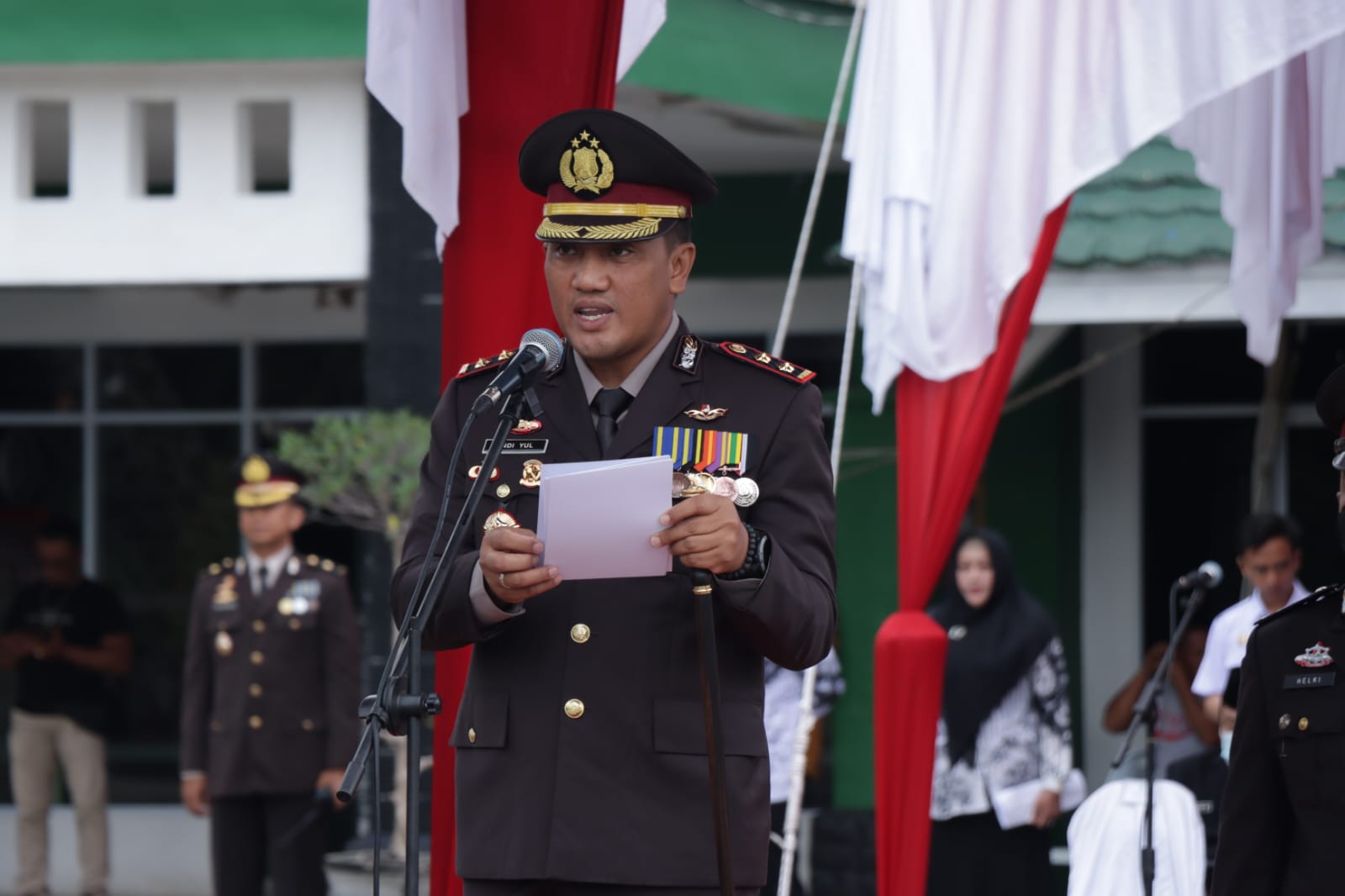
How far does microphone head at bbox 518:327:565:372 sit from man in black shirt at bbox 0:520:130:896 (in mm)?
7199

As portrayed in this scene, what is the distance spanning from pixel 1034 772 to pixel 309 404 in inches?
213

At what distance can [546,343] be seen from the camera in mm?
2803

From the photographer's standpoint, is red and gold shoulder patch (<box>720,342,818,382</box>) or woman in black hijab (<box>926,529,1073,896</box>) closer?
red and gold shoulder patch (<box>720,342,818,382</box>)

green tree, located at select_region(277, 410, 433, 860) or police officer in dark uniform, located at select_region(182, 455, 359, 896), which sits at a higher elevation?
green tree, located at select_region(277, 410, 433, 860)

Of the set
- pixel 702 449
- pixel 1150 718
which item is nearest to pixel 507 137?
pixel 702 449

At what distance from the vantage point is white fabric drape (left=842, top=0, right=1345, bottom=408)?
4824 millimetres

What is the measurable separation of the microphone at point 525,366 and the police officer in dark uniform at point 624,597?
0.06 meters

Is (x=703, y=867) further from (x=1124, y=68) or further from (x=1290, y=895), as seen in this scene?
(x=1124, y=68)

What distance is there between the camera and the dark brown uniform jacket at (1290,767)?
320 cm

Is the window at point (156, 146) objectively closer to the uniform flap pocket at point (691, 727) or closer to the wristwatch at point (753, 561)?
the uniform flap pocket at point (691, 727)

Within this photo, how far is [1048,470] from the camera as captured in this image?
32.4 ft

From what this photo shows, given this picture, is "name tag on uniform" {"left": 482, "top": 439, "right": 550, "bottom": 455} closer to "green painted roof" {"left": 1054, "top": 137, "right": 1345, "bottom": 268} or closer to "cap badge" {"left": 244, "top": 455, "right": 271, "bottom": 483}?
"cap badge" {"left": 244, "top": 455, "right": 271, "bottom": 483}

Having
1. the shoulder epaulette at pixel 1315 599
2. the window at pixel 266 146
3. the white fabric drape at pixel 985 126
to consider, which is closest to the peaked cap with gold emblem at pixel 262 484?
the window at pixel 266 146

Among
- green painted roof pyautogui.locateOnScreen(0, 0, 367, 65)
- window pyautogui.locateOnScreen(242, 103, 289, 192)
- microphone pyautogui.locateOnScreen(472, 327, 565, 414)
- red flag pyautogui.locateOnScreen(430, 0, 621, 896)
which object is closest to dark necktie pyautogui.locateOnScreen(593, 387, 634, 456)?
microphone pyautogui.locateOnScreen(472, 327, 565, 414)
